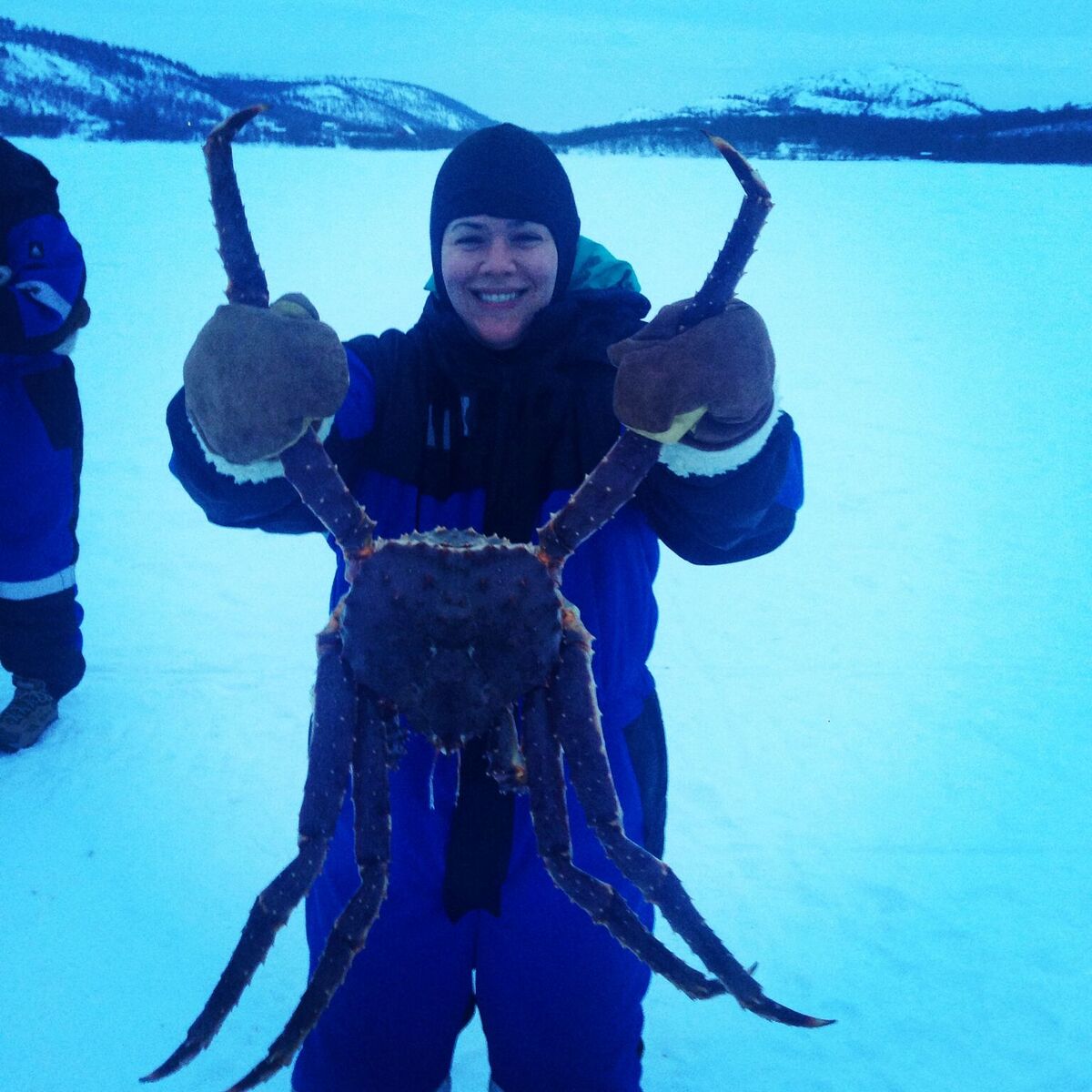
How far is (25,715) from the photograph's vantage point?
2803 millimetres

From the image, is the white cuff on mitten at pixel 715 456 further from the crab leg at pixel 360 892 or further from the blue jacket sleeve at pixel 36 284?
the blue jacket sleeve at pixel 36 284

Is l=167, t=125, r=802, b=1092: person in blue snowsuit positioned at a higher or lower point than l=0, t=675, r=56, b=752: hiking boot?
higher

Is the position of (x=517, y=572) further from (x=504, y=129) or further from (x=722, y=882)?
(x=722, y=882)

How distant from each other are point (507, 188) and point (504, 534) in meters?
0.61

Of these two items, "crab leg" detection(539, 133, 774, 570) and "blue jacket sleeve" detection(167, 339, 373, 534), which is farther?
"blue jacket sleeve" detection(167, 339, 373, 534)

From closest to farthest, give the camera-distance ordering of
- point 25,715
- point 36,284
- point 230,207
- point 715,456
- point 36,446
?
1. point 230,207
2. point 715,456
3. point 36,284
4. point 36,446
5. point 25,715

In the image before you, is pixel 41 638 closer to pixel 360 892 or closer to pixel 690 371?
pixel 360 892

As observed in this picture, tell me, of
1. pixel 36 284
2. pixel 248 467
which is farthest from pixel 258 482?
pixel 36 284

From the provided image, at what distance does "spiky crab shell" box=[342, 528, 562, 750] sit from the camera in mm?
988

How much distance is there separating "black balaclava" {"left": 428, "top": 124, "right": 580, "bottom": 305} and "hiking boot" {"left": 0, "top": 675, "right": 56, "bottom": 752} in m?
2.32

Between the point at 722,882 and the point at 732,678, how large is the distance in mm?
1010

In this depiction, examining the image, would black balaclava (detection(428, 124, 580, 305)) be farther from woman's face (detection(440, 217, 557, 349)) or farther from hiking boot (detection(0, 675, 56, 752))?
hiking boot (detection(0, 675, 56, 752))

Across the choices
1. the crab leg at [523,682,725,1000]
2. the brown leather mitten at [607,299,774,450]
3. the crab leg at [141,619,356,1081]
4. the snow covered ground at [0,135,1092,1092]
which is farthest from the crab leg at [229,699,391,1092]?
the snow covered ground at [0,135,1092,1092]

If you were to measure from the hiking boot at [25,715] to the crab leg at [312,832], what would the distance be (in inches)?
80.6
